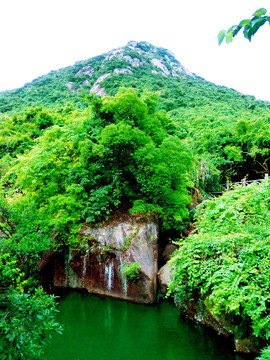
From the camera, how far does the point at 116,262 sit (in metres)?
7.85

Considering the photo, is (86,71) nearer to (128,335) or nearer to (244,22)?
(128,335)

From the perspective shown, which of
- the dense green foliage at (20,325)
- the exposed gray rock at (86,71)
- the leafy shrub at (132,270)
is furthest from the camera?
the exposed gray rock at (86,71)

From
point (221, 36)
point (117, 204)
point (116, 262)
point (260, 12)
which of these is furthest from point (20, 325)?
point (117, 204)

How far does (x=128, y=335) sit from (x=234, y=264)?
318 centimetres

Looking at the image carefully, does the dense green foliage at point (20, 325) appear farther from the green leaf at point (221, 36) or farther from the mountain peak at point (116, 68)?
the mountain peak at point (116, 68)

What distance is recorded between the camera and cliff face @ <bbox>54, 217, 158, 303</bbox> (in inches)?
297

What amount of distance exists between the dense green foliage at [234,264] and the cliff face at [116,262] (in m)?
1.37

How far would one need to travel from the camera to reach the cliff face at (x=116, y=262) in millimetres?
7551

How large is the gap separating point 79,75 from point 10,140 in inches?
1319

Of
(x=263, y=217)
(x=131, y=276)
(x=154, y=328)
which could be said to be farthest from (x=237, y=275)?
(x=131, y=276)

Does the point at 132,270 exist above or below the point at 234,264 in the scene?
below

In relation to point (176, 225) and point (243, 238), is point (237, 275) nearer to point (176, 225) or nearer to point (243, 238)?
point (243, 238)

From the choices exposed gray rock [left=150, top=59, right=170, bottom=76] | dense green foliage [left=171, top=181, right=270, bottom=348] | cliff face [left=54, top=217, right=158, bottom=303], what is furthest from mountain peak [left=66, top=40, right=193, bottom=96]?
dense green foliage [left=171, top=181, right=270, bottom=348]

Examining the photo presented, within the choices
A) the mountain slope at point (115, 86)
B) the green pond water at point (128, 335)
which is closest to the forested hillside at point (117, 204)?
the green pond water at point (128, 335)
